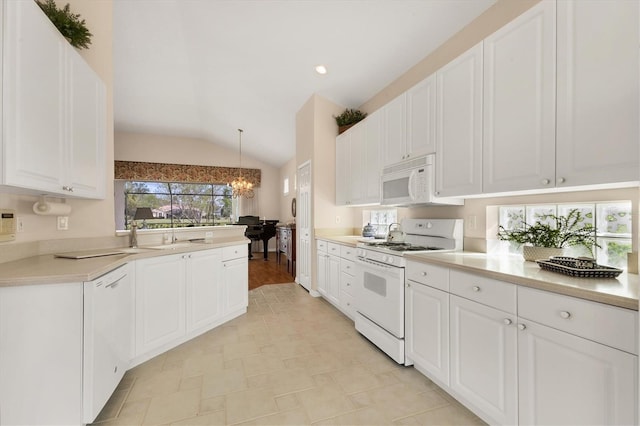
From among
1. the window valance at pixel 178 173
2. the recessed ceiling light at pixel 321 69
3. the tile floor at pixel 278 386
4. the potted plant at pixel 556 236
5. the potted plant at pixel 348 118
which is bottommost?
the tile floor at pixel 278 386

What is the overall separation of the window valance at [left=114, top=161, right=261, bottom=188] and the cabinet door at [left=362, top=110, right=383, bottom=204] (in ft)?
20.6

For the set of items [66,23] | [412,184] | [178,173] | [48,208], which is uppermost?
[66,23]

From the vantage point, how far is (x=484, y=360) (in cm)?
153

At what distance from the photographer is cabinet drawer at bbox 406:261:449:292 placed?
72.1 inches

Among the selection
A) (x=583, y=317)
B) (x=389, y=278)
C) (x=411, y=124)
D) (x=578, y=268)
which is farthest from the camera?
(x=411, y=124)

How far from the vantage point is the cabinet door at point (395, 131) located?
2.69m

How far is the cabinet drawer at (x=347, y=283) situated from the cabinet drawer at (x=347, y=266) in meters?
0.03

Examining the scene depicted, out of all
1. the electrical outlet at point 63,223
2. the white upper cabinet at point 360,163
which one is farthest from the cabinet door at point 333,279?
the electrical outlet at point 63,223

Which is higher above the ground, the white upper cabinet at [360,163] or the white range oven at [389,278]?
the white upper cabinet at [360,163]

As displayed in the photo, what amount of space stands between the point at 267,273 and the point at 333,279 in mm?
2591

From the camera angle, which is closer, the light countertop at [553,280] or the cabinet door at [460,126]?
the light countertop at [553,280]

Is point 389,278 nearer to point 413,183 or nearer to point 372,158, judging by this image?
point 413,183

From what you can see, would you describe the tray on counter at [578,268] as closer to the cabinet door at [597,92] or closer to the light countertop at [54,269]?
the cabinet door at [597,92]

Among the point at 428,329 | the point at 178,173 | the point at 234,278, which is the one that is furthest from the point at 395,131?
the point at 178,173
